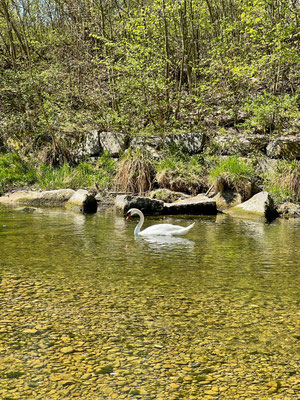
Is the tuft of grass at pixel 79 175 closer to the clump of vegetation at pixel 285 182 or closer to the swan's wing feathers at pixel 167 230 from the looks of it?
the clump of vegetation at pixel 285 182

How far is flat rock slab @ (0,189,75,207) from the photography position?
14.9m

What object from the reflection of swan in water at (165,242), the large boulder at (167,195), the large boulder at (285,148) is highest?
the large boulder at (285,148)

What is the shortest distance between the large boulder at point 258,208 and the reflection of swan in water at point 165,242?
13.4ft

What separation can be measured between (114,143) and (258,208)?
691 cm

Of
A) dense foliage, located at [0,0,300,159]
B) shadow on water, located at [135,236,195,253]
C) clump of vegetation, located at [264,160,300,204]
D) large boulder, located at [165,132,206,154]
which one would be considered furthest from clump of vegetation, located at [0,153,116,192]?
shadow on water, located at [135,236,195,253]

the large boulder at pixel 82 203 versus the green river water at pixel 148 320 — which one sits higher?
the large boulder at pixel 82 203

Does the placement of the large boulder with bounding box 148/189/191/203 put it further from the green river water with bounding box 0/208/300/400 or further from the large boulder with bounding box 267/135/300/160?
the green river water with bounding box 0/208/300/400

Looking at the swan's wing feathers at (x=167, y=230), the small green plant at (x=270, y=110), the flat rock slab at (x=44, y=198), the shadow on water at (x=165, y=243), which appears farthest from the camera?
the flat rock slab at (x=44, y=198)

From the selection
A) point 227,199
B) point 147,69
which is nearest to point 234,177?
point 227,199

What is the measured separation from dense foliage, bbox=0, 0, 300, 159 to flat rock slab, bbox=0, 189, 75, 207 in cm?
316

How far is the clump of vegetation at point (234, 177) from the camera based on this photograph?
14297mm

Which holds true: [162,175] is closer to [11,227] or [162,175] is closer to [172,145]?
[172,145]

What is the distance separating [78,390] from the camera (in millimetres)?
3230

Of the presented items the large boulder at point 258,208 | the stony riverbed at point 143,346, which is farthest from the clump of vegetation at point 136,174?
the stony riverbed at point 143,346
